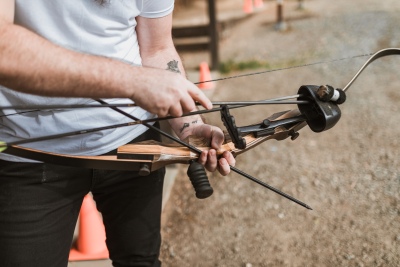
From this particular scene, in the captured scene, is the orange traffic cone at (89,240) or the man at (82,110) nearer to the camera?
the man at (82,110)

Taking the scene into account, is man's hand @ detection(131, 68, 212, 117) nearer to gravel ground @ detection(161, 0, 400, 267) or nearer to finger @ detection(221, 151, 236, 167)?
finger @ detection(221, 151, 236, 167)

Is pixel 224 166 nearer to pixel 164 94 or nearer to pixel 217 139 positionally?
pixel 217 139

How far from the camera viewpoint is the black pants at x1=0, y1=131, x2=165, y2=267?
139cm

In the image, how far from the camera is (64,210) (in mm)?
1484

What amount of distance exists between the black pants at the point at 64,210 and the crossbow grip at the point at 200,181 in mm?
326

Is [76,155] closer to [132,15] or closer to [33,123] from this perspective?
[33,123]

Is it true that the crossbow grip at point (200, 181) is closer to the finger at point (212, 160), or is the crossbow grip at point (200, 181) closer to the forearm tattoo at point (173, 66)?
the finger at point (212, 160)

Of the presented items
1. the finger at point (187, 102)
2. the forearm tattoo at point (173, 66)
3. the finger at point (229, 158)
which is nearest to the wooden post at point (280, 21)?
the forearm tattoo at point (173, 66)

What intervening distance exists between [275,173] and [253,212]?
1.88ft

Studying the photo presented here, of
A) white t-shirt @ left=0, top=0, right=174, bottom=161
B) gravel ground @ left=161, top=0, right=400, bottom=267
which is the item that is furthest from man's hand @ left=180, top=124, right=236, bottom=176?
gravel ground @ left=161, top=0, right=400, bottom=267

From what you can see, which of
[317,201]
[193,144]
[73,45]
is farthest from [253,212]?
[73,45]

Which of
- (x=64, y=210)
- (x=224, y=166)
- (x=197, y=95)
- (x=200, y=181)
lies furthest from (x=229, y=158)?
(x=64, y=210)

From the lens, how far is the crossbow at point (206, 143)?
1376mm

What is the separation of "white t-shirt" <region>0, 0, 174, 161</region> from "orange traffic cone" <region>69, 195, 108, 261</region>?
4.61ft
